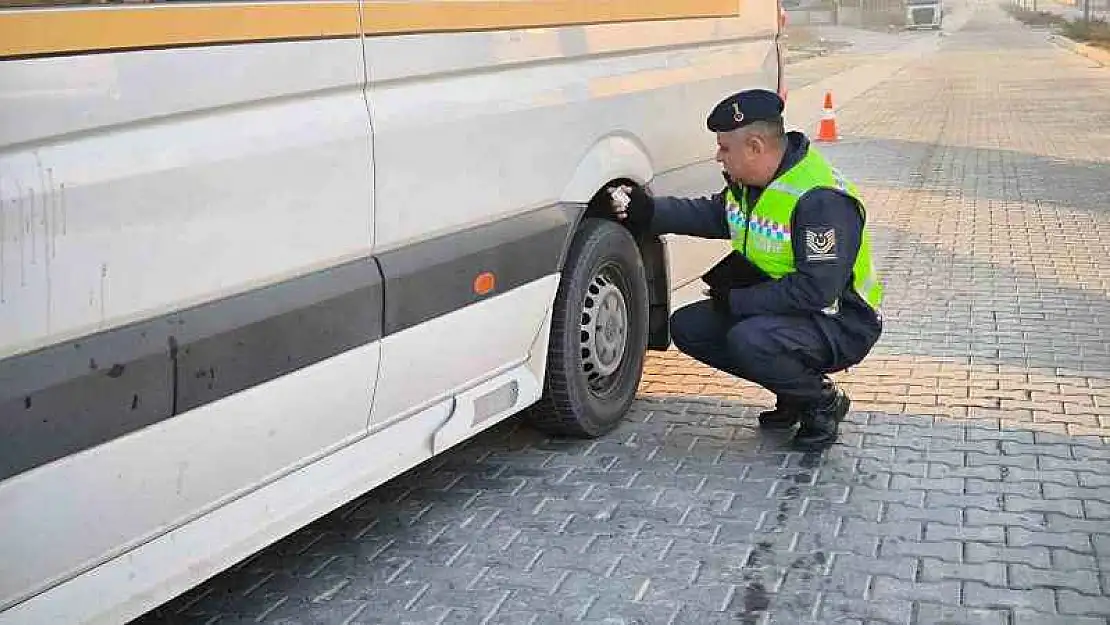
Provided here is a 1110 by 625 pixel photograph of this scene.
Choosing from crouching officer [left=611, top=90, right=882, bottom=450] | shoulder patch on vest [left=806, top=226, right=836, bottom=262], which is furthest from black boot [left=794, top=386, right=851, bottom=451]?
shoulder patch on vest [left=806, top=226, right=836, bottom=262]

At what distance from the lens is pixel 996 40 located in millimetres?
53125

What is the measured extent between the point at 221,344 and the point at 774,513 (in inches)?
81.5

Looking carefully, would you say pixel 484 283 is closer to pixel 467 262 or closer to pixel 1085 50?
pixel 467 262

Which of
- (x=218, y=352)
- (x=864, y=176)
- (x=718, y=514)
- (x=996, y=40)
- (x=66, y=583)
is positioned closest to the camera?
(x=66, y=583)

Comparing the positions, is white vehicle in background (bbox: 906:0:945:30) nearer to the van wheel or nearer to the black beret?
the van wheel

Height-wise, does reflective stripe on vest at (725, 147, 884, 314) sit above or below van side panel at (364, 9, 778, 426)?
below

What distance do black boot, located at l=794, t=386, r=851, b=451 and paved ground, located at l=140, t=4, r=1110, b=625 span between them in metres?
0.07

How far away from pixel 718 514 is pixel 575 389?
0.78 m

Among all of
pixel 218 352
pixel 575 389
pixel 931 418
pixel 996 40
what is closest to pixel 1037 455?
pixel 931 418

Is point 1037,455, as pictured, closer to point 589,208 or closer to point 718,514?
point 718,514

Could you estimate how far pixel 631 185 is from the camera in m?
5.15

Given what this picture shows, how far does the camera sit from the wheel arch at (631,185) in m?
4.71

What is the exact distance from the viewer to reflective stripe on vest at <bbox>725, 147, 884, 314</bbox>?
15.3ft

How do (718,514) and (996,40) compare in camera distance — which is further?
(996,40)
